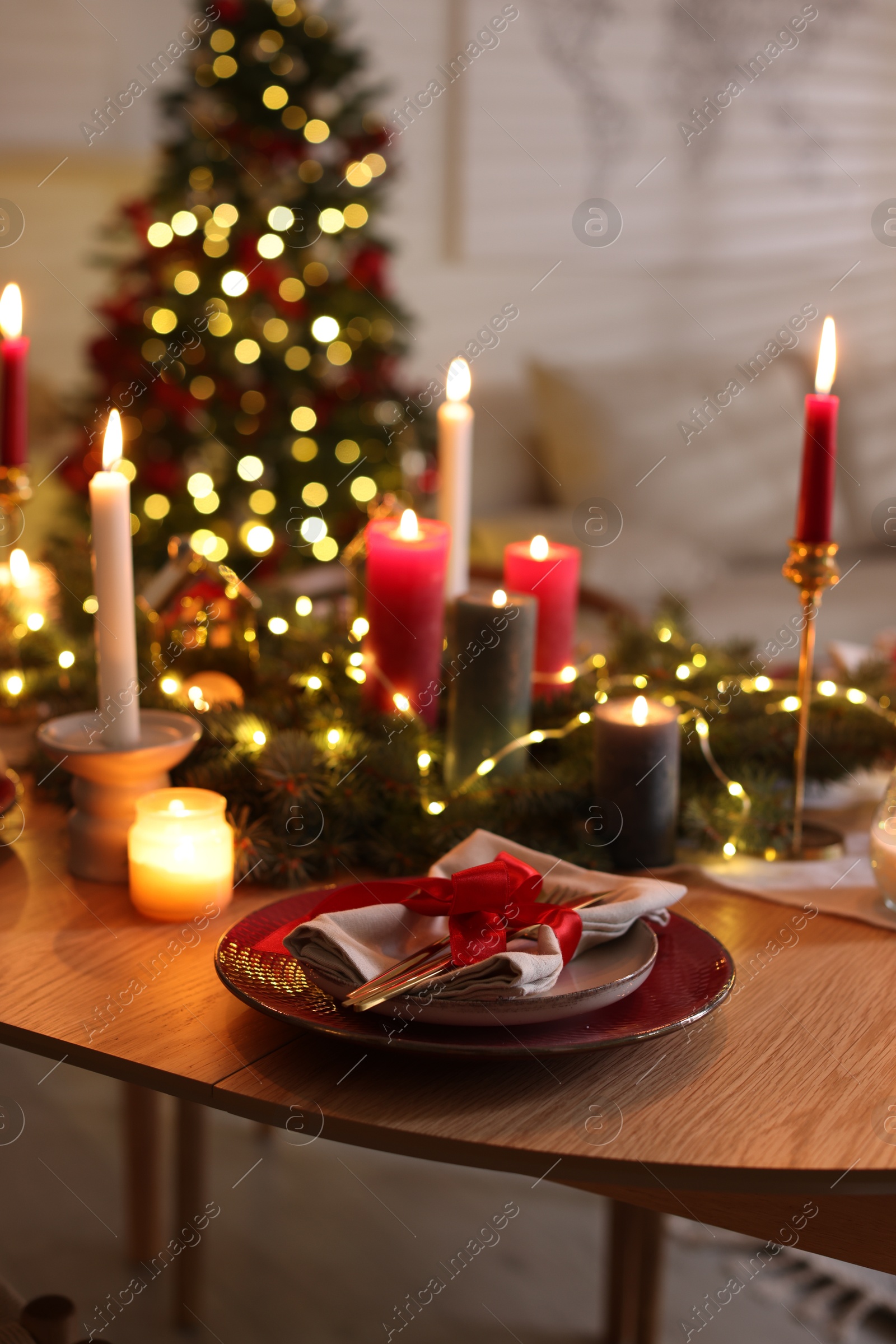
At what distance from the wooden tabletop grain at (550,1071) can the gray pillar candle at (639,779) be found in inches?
4.9

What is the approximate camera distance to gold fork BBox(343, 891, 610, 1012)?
711mm

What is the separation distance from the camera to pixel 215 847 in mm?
911

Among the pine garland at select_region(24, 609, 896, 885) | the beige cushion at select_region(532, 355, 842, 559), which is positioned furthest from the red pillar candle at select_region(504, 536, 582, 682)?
the beige cushion at select_region(532, 355, 842, 559)

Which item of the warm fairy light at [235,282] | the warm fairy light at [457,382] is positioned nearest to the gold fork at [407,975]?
the warm fairy light at [457,382]

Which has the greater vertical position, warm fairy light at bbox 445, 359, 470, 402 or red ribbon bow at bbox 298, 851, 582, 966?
warm fairy light at bbox 445, 359, 470, 402

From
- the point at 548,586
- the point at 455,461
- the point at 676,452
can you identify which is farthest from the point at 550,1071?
the point at 676,452

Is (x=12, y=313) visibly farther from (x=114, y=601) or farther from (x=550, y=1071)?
(x=550, y=1071)

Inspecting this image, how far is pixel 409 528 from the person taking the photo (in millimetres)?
1072

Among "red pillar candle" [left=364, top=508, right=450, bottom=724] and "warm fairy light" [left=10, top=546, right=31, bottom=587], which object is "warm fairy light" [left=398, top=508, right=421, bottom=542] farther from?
"warm fairy light" [left=10, top=546, right=31, bottom=587]

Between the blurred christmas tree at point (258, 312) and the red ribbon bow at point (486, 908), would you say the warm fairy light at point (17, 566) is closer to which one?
the red ribbon bow at point (486, 908)

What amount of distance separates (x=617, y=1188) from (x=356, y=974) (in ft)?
0.61

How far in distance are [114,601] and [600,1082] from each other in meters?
0.49

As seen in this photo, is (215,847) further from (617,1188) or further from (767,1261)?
(767,1261)

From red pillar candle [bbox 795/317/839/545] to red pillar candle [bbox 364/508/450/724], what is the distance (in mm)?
298
